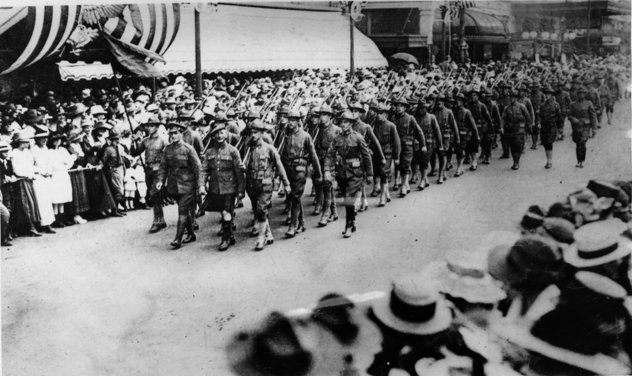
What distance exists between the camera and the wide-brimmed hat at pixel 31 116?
6.82 metres

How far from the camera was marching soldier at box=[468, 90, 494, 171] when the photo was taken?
29.0ft

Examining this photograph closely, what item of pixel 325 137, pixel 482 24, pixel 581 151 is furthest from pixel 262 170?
pixel 581 151

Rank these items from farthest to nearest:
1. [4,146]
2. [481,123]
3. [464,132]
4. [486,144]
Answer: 1. [464,132]
2. [481,123]
3. [486,144]
4. [4,146]

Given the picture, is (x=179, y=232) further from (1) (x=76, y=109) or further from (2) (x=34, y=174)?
(1) (x=76, y=109)

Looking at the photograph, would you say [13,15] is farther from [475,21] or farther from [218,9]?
[475,21]

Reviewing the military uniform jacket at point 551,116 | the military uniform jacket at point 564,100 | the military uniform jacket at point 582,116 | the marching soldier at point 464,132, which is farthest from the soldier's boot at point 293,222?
the military uniform jacket at point 564,100

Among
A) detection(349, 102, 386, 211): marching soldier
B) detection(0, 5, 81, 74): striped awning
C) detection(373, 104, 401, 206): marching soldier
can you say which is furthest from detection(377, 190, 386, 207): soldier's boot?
detection(0, 5, 81, 74): striped awning

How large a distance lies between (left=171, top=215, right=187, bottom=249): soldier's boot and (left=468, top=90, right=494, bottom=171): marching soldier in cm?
444

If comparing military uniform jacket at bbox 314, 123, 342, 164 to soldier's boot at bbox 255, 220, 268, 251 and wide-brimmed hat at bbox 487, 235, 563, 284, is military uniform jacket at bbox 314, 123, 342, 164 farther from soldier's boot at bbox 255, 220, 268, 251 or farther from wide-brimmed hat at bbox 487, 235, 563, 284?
wide-brimmed hat at bbox 487, 235, 563, 284

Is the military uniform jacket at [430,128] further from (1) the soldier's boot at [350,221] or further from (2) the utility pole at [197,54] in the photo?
(2) the utility pole at [197,54]

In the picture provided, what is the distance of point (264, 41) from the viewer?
28.7 ft

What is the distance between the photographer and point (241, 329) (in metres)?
5.29

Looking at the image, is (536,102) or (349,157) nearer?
(349,157)

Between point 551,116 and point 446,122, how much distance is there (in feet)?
6.69
